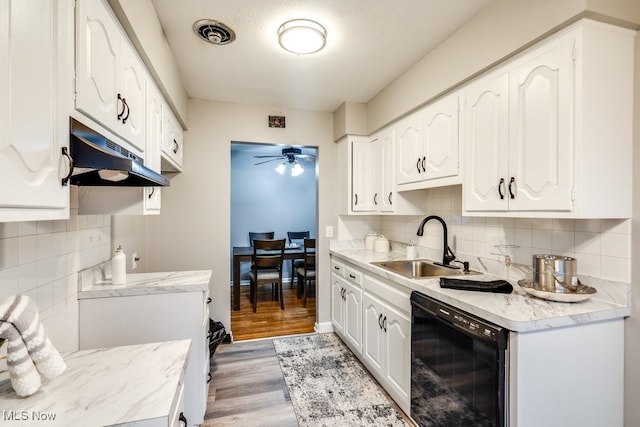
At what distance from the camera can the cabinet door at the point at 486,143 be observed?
5.12 feet

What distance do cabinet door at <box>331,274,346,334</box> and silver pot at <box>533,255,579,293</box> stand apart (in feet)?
5.47

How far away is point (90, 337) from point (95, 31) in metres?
1.42

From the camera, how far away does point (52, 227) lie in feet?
4.22

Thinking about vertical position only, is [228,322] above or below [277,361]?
above

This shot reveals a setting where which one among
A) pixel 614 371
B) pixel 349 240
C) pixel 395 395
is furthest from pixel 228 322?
pixel 614 371

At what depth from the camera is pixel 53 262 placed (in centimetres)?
129

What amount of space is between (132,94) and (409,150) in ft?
6.15

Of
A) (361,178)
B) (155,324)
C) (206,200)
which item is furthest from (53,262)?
(361,178)

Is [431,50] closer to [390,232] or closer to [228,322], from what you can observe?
[390,232]

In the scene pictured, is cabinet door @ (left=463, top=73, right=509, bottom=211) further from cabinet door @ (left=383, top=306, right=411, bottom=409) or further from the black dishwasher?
cabinet door @ (left=383, top=306, right=411, bottom=409)

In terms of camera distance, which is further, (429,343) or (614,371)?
(429,343)

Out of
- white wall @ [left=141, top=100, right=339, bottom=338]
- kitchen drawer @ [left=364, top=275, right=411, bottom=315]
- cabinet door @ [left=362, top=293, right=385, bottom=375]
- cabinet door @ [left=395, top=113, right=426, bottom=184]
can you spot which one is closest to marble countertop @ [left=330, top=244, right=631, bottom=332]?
kitchen drawer @ [left=364, top=275, right=411, bottom=315]

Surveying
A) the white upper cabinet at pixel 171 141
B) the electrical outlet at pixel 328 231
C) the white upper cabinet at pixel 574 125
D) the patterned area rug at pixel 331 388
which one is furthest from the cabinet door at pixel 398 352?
the white upper cabinet at pixel 171 141

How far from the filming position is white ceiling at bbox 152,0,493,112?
162cm
